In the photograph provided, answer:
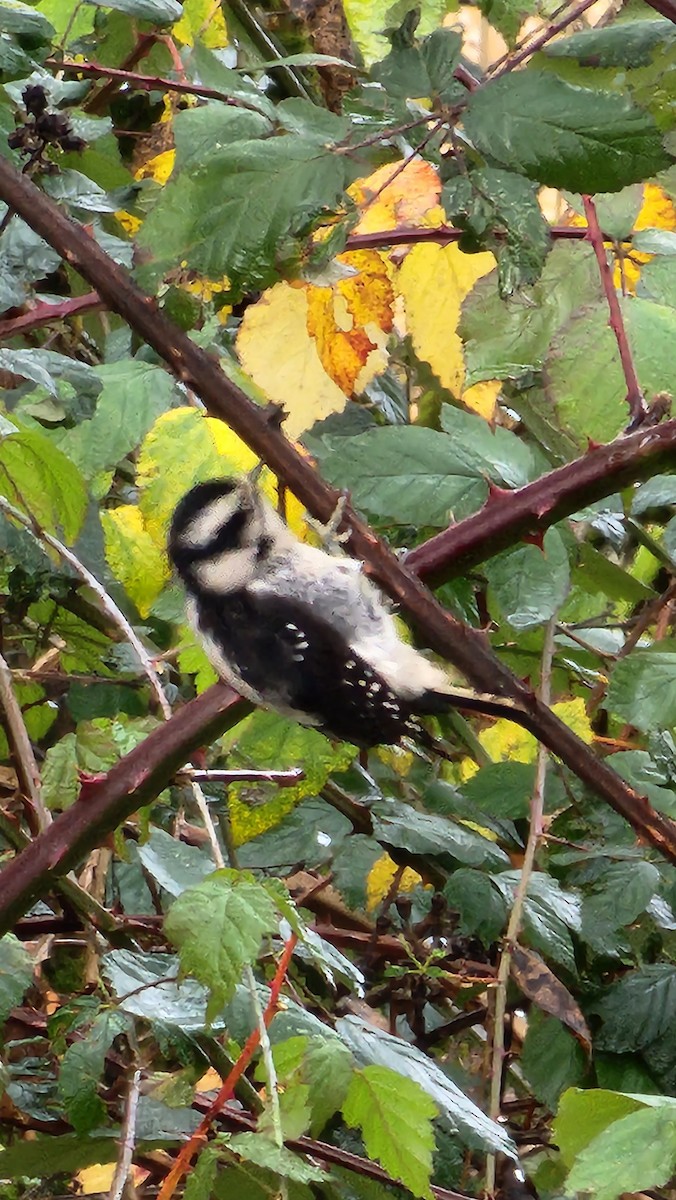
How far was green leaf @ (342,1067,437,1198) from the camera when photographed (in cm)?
109

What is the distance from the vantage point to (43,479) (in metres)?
1.46

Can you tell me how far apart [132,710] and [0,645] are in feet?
0.94

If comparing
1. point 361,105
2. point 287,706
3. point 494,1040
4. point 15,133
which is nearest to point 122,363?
point 15,133

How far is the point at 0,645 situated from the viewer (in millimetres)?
2119

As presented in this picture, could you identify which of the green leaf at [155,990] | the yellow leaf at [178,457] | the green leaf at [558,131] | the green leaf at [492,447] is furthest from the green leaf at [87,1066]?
the green leaf at [558,131]

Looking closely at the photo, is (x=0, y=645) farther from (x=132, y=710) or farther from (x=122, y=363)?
(x=122, y=363)

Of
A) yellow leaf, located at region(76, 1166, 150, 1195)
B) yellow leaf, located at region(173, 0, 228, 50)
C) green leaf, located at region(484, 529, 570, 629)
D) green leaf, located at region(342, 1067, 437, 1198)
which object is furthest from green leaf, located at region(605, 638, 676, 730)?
yellow leaf, located at region(173, 0, 228, 50)

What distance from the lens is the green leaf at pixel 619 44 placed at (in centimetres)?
100

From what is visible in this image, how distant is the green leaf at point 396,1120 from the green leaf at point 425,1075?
0.27ft

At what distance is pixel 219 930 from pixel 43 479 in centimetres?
66

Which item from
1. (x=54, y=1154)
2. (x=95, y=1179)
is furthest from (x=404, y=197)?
(x=95, y=1179)

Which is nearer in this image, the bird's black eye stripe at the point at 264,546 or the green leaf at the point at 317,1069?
the green leaf at the point at 317,1069

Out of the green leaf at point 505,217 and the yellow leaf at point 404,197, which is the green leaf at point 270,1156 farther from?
the yellow leaf at point 404,197

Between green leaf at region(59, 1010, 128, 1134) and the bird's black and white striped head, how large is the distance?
0.78 meters
